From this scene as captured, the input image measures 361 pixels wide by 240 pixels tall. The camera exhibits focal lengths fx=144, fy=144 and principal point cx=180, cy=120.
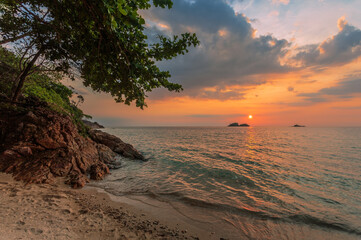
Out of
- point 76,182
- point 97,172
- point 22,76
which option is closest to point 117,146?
point 97,172

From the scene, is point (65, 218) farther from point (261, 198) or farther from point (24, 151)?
point (261, 198)

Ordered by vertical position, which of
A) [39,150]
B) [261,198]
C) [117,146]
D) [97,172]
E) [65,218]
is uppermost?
[39,150]

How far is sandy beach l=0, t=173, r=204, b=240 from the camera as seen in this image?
326 centimetres

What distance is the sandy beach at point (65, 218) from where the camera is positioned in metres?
3.26

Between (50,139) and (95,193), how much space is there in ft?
13.8

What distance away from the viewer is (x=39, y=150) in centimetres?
741

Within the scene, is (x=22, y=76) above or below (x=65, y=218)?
above

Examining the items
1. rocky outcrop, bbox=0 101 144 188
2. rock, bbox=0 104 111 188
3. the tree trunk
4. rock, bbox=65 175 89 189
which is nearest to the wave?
rock, bbox=65 175 89 189

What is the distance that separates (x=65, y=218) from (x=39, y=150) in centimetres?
549

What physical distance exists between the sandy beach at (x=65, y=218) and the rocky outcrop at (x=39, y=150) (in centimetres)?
79

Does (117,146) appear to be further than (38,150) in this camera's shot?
Yes

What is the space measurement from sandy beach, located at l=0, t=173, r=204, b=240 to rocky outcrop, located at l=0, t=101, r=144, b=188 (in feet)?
2.60

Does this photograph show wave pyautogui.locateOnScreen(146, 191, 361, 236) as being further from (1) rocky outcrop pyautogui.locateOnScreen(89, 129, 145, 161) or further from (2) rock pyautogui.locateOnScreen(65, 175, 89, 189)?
(1) rocky outcrop pyautogui.locateOnScreen(89, 129, 145, 161)

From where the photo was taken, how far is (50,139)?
7887 mm
